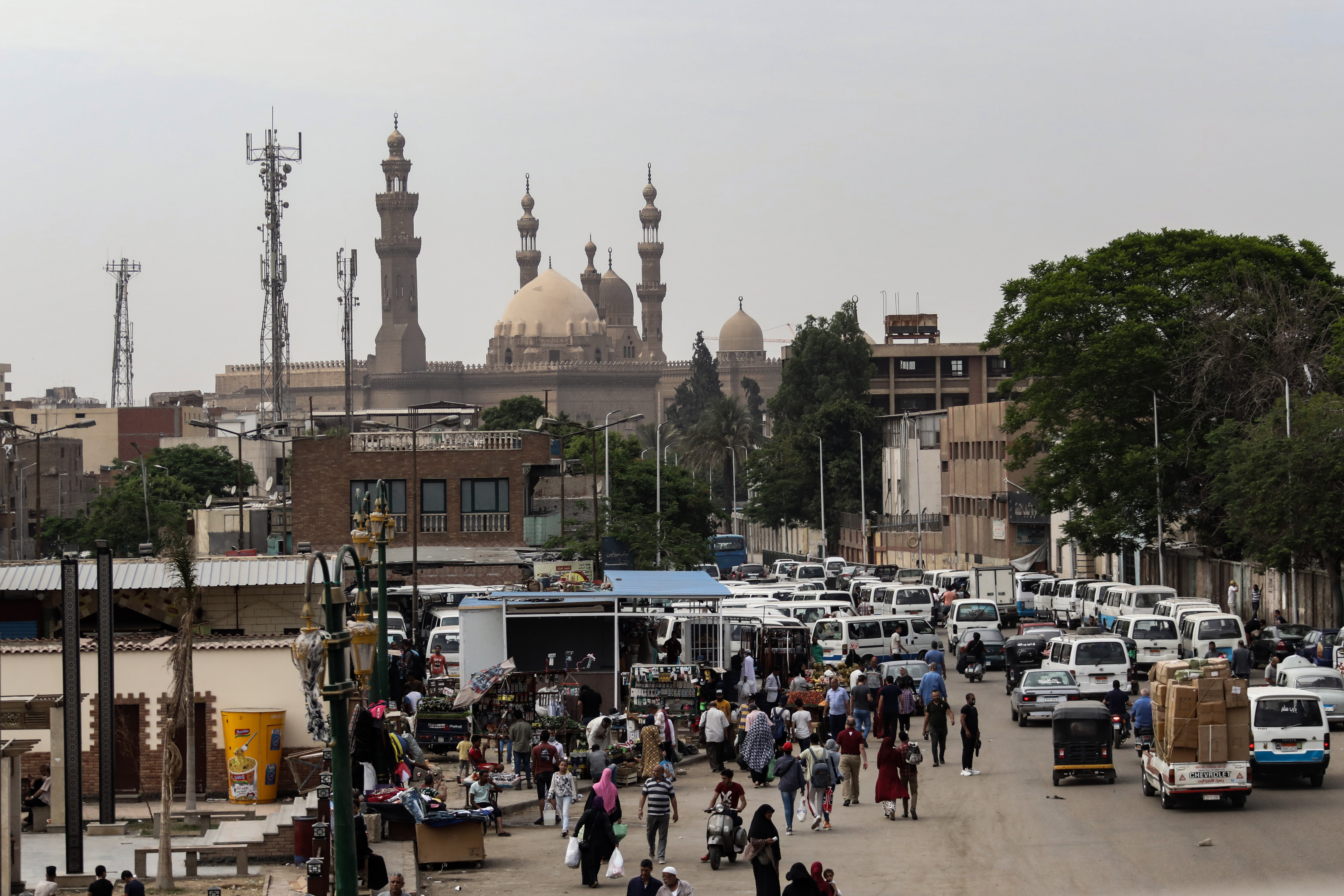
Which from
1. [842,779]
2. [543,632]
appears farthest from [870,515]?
[842,779]

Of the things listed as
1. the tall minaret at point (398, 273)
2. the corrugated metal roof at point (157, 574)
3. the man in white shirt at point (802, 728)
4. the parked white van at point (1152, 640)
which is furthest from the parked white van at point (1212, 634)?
the tall minaret at point (398, 273)

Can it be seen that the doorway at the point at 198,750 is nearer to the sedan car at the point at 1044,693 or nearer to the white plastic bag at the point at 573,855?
the white plastic bag at the point at 573,855

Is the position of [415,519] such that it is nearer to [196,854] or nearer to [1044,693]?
[1044,693]

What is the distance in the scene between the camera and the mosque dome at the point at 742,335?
613 feet

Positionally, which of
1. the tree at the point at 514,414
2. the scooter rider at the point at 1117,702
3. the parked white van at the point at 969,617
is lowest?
the scooter rider at the point at 1117,702

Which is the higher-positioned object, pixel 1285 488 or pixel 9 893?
pixel 1285 488

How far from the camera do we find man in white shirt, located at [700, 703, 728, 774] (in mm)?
24875

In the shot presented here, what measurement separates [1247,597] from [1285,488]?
1004cm

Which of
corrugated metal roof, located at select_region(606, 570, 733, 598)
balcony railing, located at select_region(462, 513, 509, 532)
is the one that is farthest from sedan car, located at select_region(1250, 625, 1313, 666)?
balcony railing, located at select_region(462, 513, 509, 532)

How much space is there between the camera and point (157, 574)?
2753cm

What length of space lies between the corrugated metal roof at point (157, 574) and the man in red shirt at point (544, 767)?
23.2 ft

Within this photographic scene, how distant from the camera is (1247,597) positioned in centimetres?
4900

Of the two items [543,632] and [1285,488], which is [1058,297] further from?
[543,632]

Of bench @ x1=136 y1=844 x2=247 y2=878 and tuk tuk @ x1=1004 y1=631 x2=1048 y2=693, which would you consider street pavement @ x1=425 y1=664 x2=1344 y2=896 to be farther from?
tuk tuk @ x1=1004 y1=631 x2=1048 y2=693
